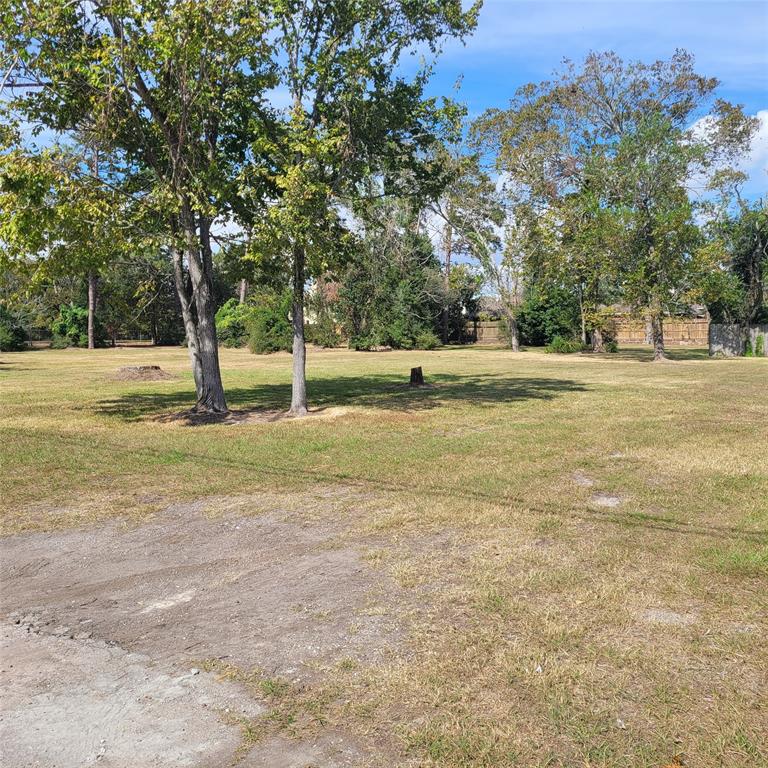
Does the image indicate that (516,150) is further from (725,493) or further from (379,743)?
(379,743)

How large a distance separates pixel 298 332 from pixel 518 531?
27.8 ft

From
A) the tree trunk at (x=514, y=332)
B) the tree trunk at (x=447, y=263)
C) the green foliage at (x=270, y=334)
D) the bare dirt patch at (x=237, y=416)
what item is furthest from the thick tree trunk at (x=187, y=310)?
the tree trunk at (x=514, y=332)

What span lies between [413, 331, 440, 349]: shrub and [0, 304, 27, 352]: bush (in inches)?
1017

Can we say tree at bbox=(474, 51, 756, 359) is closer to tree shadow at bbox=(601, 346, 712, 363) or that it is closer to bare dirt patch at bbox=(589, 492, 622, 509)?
tree shadow at bbox=(601, 346, 712, 363)

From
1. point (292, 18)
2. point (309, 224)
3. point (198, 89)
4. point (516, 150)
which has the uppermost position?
point (516, 150)

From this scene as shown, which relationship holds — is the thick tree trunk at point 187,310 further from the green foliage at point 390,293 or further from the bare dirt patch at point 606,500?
the green foliage at point 390,293

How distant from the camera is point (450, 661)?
12.5ft

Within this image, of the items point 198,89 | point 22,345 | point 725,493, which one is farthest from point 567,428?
point 22,345

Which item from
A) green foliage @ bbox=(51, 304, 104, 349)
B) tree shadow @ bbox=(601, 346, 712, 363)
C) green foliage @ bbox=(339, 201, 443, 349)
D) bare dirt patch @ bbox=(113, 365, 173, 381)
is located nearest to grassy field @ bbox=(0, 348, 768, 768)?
bare dirt patch @ bbox=(113, 365, 173, 381)

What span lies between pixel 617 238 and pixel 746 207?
933 cm

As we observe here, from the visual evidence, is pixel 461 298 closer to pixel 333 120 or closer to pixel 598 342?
pixel 598 342

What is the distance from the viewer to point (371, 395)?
18.0m

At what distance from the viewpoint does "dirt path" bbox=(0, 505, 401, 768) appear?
3.10 metres

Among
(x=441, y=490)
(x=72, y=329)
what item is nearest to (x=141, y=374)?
(x=441, y=490)
